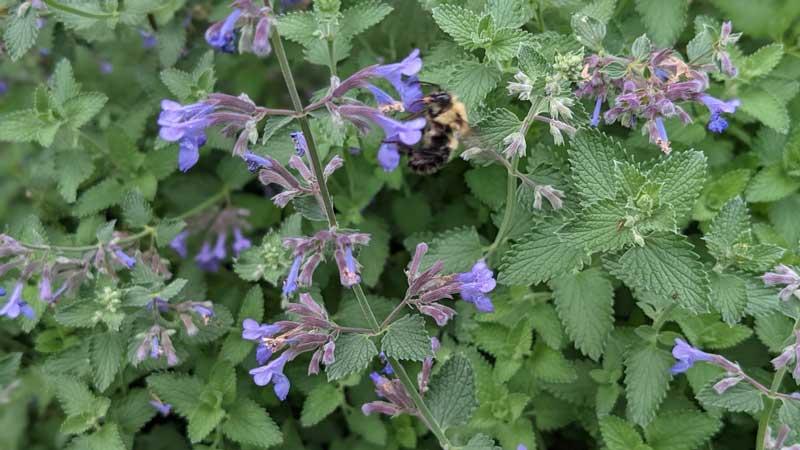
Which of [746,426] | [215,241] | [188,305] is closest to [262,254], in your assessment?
[188,305]

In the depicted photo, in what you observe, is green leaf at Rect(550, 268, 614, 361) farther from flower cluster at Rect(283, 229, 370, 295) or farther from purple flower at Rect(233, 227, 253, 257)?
purple flower at Rect(233, 227, 253, 257)

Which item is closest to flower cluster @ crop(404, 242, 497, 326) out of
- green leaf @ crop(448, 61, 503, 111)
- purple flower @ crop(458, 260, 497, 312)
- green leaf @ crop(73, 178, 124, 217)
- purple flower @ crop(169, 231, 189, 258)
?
purple flower @ crop(458, 260, 497, 312)

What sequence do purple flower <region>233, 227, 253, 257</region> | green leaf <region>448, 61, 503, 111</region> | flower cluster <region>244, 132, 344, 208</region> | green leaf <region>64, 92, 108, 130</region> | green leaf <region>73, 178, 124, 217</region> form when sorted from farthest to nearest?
purple flower <region>233, 227, 253, 257</region>, green leaf <region>73, 178, 124, 217</region>, green leaf <region>64, 92, 108, 130</region>, green leaf <region>448, 61, 503, 111</region>, flower cluster <region>244, 132, 344, 208</region>

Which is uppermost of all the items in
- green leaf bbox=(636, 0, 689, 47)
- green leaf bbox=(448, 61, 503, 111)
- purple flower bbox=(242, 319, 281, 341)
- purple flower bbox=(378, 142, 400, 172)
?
purple flower bbox=(378, 142, 400, 172)

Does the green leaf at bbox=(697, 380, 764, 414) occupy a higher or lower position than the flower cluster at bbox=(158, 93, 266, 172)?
lower

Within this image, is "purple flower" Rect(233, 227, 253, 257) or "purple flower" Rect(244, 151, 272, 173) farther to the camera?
"purple flower" Rect(233, 227, 253, 257)

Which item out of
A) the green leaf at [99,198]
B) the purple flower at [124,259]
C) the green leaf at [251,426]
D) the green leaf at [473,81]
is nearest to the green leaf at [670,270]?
the green leaf at [473,81]

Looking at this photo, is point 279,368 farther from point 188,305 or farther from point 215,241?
point 215,241
